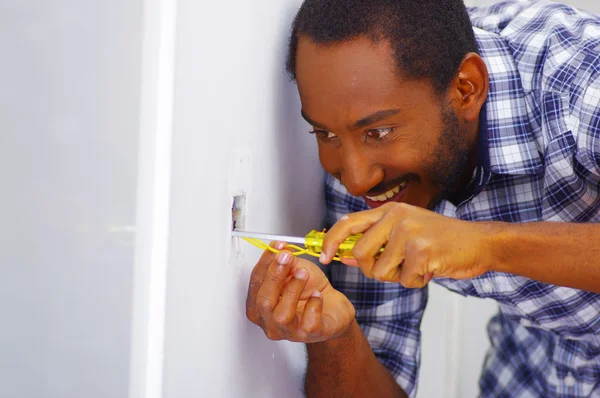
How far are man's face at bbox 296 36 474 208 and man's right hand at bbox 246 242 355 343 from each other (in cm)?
14

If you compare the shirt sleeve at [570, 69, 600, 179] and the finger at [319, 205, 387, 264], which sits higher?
the shirt sleeve at [570, 69, 600, 179]

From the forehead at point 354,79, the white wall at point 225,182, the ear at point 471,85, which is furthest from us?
the ear at point 471,85

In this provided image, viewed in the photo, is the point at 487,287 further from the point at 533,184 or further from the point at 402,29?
the point at 402,29

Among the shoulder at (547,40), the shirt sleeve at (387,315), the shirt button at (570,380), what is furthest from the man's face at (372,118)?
the shirt button at (570,380)

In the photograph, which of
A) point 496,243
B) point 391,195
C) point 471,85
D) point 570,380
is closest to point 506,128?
point 471,85

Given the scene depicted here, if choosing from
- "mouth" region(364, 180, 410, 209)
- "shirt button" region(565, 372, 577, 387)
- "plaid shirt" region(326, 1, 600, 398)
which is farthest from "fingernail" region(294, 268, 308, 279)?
"shirt button" region(565, 372, 577, 387)

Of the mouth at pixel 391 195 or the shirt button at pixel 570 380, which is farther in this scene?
the shirt button at pixel 570 380

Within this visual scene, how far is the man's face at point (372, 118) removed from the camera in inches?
34.0

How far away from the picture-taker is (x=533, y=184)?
1.03 metres

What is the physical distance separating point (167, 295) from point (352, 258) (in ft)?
0.72

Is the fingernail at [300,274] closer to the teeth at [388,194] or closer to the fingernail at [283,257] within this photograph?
the fingernail at [283,257]

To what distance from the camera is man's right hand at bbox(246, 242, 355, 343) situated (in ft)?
2.63

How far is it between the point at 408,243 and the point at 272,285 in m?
0.17

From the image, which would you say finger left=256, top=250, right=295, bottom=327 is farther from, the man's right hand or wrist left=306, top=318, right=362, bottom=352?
wrist left=306, top=318, right=362, bottom=352
